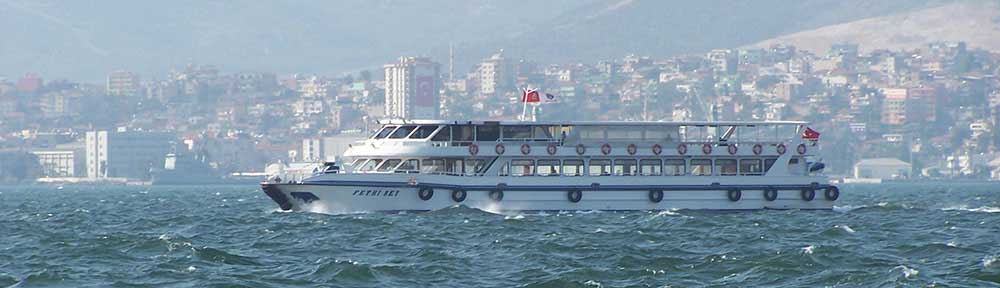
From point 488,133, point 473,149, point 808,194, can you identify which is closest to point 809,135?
point 808,194

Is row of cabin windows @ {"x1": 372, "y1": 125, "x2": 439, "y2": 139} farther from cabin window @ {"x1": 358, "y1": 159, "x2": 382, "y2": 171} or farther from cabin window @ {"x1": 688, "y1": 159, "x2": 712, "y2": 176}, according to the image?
cabin window @ {"x1": 688, "y1": 159, "x2": 712, "y2": 176}

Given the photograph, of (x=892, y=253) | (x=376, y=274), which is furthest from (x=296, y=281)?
(x=892, y=253)

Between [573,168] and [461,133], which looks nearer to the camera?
[461,133]

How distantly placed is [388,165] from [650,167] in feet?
31.1

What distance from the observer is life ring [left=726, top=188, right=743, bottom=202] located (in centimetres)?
7425

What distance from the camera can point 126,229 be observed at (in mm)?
67562

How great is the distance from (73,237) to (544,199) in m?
18.5

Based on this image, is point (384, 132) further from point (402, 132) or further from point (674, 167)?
point (674, 167)

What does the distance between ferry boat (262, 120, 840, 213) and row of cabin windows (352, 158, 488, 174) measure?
4cm

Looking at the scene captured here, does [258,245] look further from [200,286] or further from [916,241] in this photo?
[916,241]

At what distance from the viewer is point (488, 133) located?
73.4 m

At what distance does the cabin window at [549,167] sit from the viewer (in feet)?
241

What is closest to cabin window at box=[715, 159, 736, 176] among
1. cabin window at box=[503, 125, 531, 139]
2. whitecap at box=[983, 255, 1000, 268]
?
cabin window at box=[503, 125, 531, 139]

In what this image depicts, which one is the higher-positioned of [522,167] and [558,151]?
[558,151]
